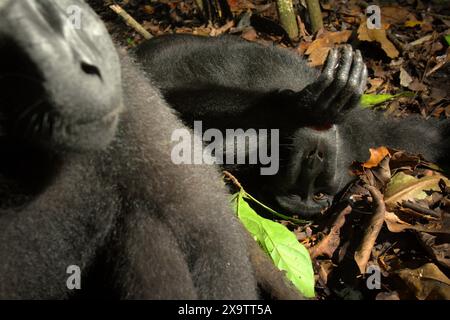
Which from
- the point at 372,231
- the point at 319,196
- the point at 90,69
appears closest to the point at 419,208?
the point at 372,231

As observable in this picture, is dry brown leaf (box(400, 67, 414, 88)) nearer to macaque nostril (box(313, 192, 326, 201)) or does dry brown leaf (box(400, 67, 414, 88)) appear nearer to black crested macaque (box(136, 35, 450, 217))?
black crested macaque (box(136, 35, 450, 217))

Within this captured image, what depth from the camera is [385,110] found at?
4570mm

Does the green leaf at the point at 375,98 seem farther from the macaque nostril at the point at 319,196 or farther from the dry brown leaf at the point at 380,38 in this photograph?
the macaque nostril at the point at 319,196

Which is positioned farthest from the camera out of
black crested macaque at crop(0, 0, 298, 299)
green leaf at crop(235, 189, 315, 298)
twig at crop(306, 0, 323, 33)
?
twig at crop(306, 0, 323, 33)

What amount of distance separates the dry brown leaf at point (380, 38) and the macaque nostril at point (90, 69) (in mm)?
3777

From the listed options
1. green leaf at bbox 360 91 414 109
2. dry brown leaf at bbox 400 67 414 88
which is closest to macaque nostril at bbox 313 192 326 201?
green leaf at bbox 360 91 414 109

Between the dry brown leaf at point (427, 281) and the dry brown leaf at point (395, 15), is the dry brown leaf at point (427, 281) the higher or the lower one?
the higher one

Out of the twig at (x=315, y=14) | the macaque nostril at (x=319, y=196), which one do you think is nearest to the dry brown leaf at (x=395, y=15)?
the twig at (x=315, y=14)

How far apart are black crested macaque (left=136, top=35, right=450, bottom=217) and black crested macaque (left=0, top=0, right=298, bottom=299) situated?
1.14 meters

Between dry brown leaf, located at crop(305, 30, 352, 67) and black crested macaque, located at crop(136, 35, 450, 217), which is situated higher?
black crested macaque, located at crop(136, 35, 450, 217)

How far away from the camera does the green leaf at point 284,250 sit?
2.95 meters

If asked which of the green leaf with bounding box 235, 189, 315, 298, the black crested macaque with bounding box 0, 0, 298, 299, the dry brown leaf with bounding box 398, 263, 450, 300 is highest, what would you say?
the black crested macaque with bounding box 0, 0, 298, 299

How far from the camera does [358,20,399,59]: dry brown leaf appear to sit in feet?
17.0

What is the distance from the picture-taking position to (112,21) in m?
6.11
